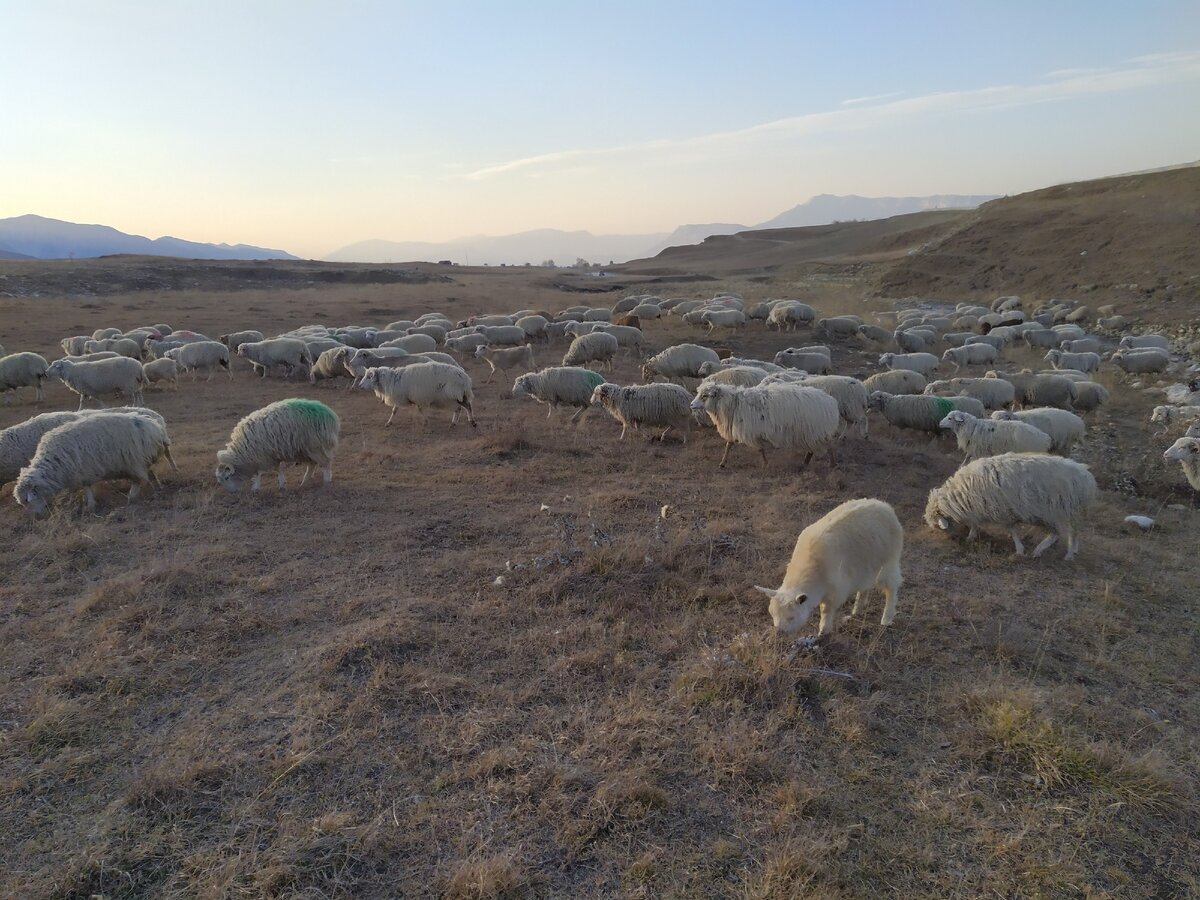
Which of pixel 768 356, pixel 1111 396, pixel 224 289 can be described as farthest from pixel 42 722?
pixel 224 289

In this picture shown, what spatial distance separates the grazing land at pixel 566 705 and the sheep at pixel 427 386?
4.16m

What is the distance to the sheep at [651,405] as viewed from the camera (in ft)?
38.7

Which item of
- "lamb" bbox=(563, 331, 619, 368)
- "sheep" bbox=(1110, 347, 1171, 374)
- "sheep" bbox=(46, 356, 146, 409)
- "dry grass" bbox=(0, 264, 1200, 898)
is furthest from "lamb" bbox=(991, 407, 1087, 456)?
"sheep" bbox=(46, 356, 146, 409)

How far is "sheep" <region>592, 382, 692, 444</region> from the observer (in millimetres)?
11805

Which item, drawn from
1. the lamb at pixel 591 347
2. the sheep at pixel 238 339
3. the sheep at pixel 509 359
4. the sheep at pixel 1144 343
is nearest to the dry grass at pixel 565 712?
the lamb at pixel 591 347

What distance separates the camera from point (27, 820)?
141 inches

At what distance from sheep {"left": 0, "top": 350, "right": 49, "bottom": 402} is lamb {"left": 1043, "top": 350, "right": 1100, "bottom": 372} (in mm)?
25989

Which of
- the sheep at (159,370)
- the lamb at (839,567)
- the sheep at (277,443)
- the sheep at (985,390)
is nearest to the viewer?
the lamb at (839,567)

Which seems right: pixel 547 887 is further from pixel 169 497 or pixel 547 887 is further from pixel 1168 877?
pixel 169 497

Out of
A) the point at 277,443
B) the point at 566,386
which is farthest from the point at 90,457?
the point at 566,386

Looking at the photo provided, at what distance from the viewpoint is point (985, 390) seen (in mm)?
13812

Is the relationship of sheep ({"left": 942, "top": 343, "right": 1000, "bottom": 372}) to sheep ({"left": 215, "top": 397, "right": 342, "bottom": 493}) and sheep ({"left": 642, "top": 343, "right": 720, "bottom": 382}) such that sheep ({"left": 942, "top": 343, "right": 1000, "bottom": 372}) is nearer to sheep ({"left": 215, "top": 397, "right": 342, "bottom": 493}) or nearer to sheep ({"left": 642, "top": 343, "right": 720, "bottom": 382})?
sheep ({"left": 642, "top": 343, "right": 720, "bottom": 382})

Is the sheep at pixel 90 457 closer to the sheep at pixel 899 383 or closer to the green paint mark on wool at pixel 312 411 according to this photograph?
the green paint mark on wool at pixel 312 411

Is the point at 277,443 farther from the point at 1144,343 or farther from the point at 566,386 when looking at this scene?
the point at 1144,343
